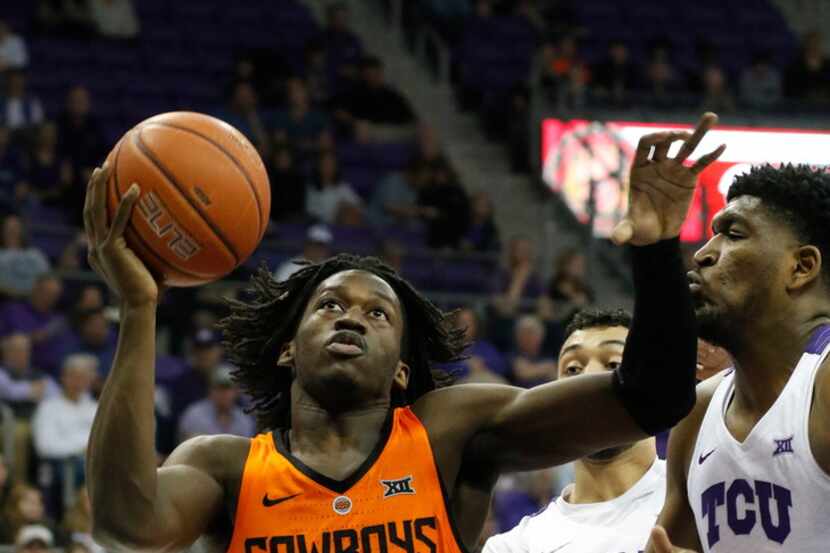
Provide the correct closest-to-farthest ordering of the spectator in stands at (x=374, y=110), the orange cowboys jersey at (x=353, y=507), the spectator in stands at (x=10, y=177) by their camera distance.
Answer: the orange cowboys jersey at (x=353, y=507), the spectator in stands at (x=10, y=177), the spectator in stands at (x=374, y=110)

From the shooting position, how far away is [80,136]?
11266 mm

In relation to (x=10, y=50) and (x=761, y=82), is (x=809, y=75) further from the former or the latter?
(x=10, y=50)

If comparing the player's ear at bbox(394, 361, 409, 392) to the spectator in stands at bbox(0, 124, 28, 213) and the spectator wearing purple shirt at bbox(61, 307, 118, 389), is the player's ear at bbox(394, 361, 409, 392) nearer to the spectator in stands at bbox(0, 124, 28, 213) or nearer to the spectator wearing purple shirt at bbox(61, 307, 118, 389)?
the spectator wearing purple shirt at bbox(61, 307, 118, 389)

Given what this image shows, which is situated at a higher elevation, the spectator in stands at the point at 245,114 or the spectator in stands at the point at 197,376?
Answer: the spectator in stands at the point at 245,114

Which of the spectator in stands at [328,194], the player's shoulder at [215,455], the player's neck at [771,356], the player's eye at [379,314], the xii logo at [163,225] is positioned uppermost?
the xii logo at [163,225]

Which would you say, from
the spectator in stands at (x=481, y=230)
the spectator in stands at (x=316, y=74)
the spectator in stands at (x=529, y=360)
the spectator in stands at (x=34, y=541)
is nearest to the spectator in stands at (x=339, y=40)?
the spectator in stands at (x=316, y=74)

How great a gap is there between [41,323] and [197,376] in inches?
39.2

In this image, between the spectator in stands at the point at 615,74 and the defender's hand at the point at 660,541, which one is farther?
the spectator in stands at the point at 615,74

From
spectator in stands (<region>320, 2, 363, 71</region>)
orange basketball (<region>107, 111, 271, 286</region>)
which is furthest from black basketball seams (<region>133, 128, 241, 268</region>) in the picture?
spectator in stands (<region>320, 2, 363, 71</region>)

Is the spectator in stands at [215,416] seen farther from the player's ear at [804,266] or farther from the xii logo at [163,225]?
the player's ear at [804,266]

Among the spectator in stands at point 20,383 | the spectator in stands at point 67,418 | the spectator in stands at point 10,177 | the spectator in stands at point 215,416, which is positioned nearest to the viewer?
the spectator in stands at point 67,418

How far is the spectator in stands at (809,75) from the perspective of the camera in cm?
1441

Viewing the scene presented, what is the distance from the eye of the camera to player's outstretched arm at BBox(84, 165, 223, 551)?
3.57 meters

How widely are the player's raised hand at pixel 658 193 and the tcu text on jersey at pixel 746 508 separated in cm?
73
